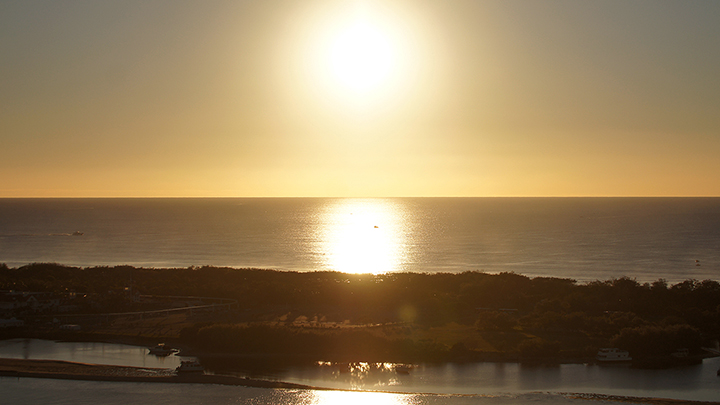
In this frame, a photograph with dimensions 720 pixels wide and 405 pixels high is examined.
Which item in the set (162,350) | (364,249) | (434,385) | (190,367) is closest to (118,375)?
(190,367)

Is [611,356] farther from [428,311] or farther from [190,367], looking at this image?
[190,367]

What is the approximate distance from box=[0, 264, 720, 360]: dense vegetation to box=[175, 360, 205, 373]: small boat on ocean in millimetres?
3804

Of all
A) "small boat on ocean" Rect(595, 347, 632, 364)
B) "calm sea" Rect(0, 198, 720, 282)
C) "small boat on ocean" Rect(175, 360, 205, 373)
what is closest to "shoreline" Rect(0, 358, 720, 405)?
"small boat on ocean" Rect(175, 360, 205, 373)

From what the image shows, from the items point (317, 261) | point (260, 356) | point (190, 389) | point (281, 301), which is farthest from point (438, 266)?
point (190, 389)

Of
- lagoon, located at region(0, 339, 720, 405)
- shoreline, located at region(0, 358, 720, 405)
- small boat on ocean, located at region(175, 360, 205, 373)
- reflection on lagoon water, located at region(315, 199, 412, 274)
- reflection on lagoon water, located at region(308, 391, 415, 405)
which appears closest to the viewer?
reflection on lagoon water, located at region(308, 391, 415, 405)

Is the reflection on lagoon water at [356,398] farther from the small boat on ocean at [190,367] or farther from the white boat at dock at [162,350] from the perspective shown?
the white boat at dock at [162,350]

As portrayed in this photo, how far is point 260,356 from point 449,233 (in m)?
119

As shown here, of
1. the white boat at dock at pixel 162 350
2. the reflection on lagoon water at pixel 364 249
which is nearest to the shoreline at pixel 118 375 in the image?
the white boat at dock at pixel 162 350

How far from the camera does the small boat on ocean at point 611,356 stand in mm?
31578

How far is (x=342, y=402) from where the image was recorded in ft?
86.9

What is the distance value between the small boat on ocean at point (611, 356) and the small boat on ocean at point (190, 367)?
2223 cm

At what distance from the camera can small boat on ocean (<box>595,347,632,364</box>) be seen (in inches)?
1243

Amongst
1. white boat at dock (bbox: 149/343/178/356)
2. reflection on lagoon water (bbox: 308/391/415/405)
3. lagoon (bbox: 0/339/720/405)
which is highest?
white boat at dock (bbox: 149/343/178/356)

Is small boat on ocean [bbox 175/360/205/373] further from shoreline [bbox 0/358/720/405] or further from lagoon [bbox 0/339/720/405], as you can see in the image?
lagoon [bbox 0/339/720/405]
